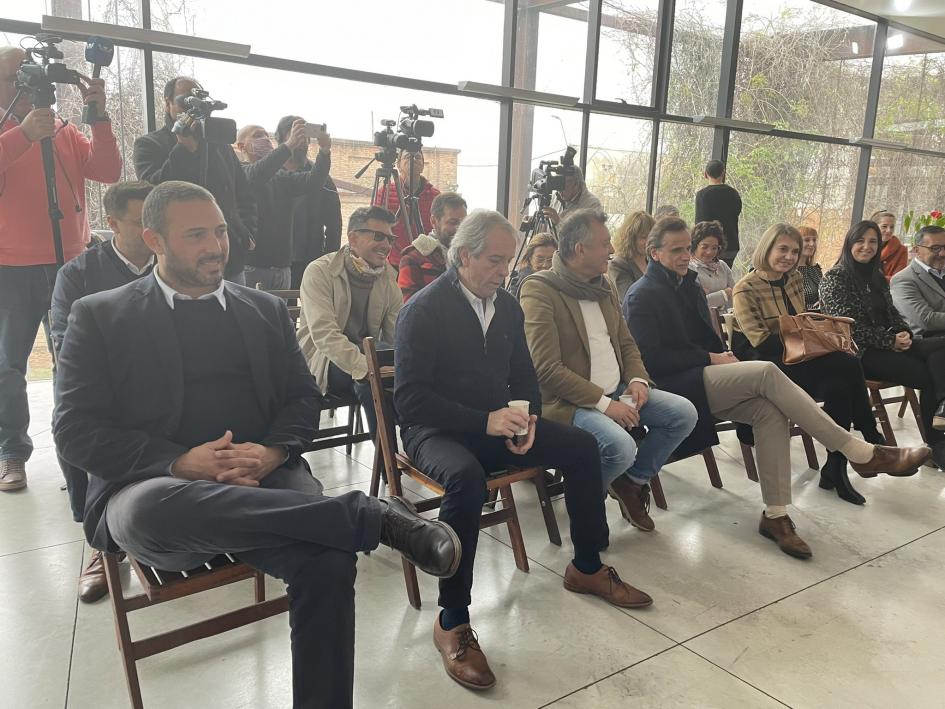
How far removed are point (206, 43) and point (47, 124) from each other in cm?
142

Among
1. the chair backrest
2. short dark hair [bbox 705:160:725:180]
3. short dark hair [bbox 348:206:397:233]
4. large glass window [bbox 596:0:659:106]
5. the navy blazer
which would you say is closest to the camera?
the chair backrest

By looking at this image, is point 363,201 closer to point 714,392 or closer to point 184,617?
point 714,392

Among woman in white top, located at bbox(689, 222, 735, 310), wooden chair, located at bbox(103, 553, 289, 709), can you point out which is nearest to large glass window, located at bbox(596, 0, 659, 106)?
woman in white top, located at bbox(689, 222, 735, 310)

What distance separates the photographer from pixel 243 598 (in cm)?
213

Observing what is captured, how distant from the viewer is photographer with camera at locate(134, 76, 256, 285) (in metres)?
3.13

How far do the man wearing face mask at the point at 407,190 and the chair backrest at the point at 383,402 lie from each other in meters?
1.64

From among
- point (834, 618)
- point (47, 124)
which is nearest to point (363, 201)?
point (47, 124)

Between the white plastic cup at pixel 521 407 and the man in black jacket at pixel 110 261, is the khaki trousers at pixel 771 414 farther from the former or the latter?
the man in black jacket at pixel 110 261

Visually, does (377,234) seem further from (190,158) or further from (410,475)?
(410,475)

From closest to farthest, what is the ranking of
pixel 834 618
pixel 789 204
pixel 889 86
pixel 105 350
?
pixel 105 350 < pixel 834 618 < pixel 789 204 < pixel 889 86

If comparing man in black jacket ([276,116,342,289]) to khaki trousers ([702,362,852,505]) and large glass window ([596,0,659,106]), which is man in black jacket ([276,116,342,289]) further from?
large glass window ([596,0,659,106])

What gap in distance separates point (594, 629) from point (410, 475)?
0.72 meters

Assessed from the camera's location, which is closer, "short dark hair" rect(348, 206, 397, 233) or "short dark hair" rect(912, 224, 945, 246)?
"short dark hair" rect(348, 206, 397, 233)

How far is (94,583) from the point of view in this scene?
2076mm
